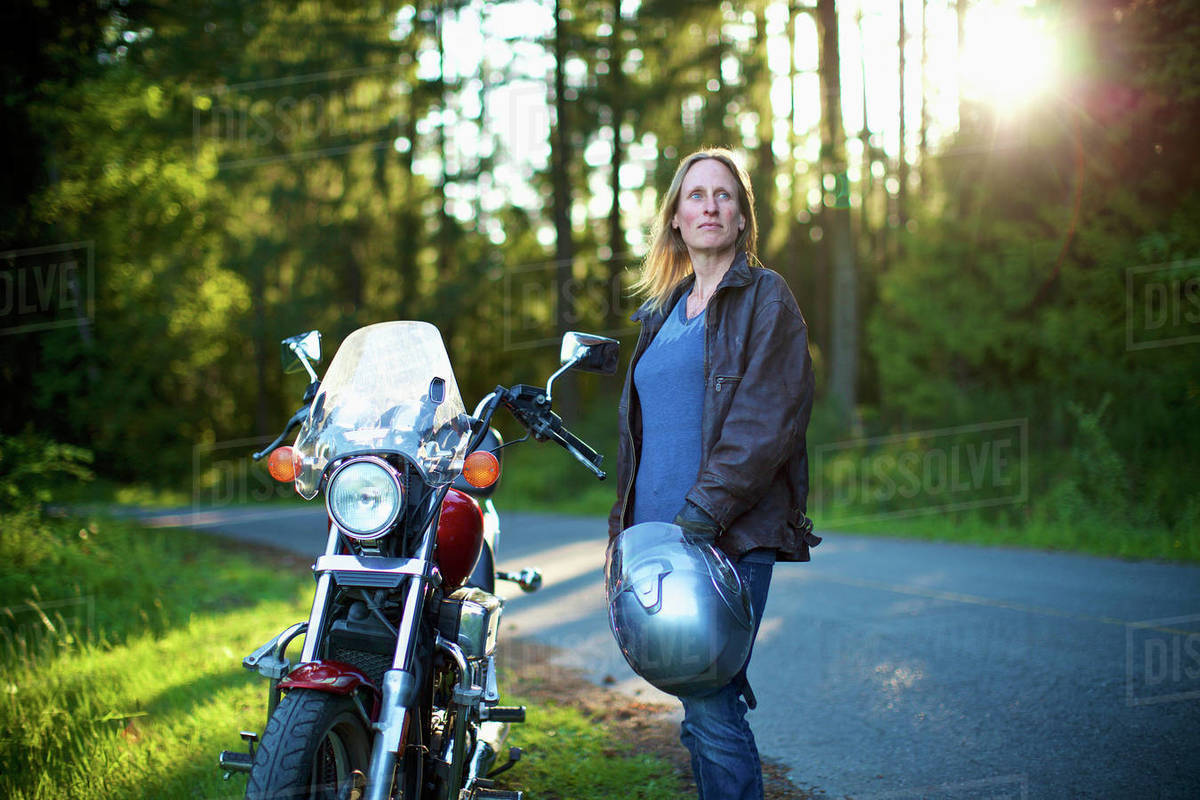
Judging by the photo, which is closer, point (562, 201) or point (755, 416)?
point (755, 416)

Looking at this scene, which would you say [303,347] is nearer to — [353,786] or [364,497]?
[364,497]

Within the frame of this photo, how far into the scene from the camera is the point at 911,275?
52.0 feet

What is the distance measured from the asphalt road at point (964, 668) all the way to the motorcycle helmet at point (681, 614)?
151cm

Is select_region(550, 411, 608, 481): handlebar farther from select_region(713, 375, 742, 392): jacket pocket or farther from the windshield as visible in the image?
select_region(713, 375, 742, 392): jacket pocket

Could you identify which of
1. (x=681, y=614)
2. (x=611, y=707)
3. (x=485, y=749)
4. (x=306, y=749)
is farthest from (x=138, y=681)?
(x=681, y=614)

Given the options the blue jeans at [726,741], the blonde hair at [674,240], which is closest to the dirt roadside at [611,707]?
the blue jeans at [726,741]

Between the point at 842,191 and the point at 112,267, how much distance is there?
10.4 metres

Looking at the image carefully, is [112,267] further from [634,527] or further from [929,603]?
[634,527]

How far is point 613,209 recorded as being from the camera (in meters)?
24.2

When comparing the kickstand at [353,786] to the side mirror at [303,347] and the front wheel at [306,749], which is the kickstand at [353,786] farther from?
the side mirror at [303,347]

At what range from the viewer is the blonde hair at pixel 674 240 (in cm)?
327

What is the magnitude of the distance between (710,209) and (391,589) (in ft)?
4.88

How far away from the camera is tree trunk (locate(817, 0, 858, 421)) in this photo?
52.7ft

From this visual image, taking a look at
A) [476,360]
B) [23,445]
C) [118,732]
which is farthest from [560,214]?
[118,732]
